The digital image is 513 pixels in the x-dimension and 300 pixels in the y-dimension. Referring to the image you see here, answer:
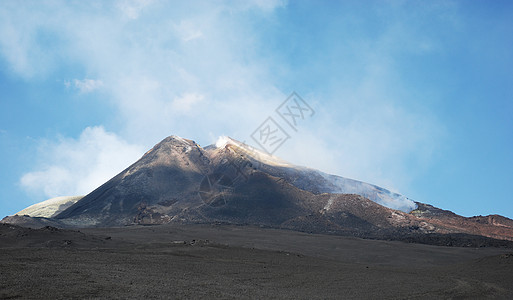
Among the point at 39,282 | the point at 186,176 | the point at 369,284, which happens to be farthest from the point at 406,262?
the point at 186,176

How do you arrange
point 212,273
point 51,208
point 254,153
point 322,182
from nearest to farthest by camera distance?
point 212,273 < point 322,182 < point 51,208 < point 254,153

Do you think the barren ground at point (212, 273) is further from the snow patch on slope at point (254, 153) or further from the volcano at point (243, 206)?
the snow patch on slope at point (254, 153)

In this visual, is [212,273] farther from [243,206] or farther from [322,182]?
[322,182]

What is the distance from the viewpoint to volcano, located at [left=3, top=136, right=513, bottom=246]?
54.7 m

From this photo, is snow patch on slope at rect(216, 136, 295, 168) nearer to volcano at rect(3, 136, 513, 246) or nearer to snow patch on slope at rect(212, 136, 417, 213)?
snow patch on slope at rect(212, 136, 417, 213)

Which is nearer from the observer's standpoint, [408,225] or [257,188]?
[408,225]


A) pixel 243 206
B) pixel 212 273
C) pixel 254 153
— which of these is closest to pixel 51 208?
pixel 254 153

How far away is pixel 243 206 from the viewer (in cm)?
6050

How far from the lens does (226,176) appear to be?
71875 mm

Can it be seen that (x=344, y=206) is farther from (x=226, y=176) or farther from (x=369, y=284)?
(x=369, y=284)

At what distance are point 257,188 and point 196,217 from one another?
11917mm

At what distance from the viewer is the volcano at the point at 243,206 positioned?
5469cm

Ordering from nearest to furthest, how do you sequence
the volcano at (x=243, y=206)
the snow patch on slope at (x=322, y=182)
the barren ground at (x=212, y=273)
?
the barren ground at (x=212, y=273), the volcano at (x=243, y=206), the snow patch on slope at (x=322, y=182)

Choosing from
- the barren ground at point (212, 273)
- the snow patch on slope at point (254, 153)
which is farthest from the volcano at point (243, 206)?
the barren ground at point (212, 273)
